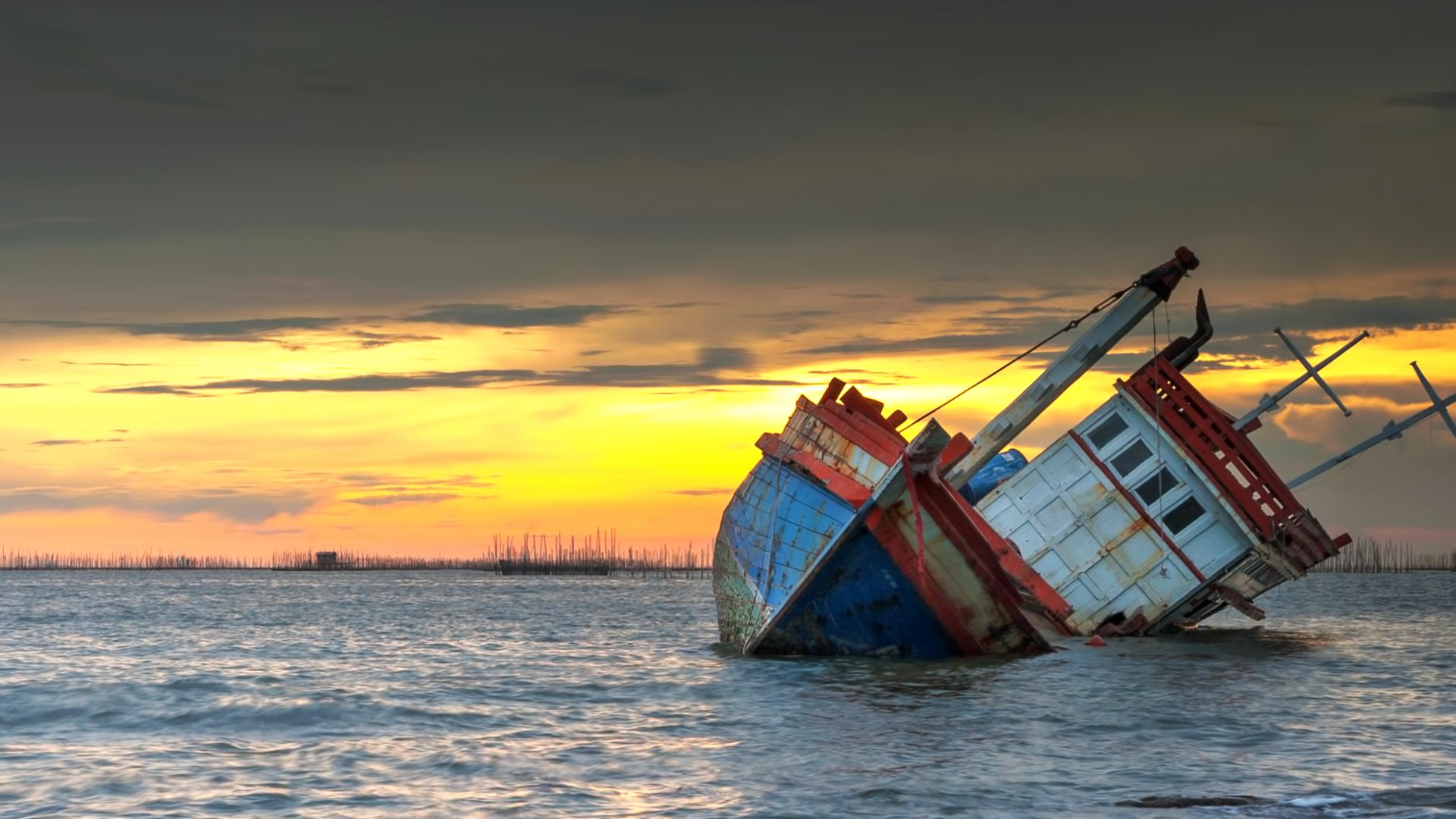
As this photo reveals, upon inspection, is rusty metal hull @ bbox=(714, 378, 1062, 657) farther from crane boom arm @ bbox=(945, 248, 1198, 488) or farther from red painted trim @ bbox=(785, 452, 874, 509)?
crane boom arm @ bbox=(945, 248, 1198, 488)

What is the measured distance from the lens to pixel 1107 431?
3322 centimetres

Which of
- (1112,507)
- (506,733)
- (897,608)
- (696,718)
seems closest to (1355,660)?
(1112,507)

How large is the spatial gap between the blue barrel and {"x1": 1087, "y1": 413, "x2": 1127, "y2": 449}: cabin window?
2889mm

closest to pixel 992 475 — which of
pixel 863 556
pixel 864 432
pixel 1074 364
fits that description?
pixel 1074 364

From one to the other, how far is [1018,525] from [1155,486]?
3.03m

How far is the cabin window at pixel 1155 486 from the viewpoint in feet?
105

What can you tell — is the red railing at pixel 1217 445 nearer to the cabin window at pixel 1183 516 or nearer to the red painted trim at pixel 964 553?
the cabin window at pixel 1183 516

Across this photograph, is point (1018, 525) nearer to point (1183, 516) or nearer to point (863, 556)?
point (1183, 516)

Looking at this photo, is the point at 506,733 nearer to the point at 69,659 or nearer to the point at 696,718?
the point at 696,718

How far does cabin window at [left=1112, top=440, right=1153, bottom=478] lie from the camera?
32625mm

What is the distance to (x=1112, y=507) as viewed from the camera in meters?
32.3

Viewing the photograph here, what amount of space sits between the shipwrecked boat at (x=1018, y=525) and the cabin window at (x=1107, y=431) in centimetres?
10

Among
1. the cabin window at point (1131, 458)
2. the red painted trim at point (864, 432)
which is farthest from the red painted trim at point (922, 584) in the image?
the cabin window at point (1131, 458)

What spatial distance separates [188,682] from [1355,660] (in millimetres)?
24578
